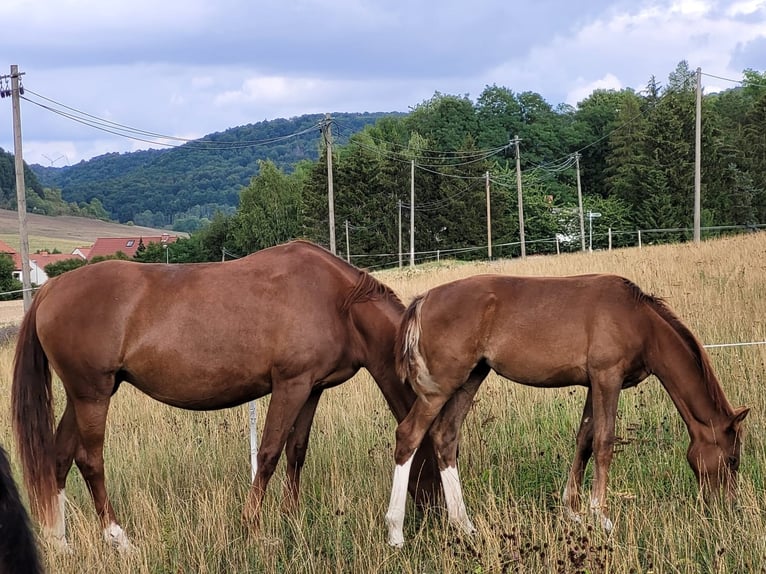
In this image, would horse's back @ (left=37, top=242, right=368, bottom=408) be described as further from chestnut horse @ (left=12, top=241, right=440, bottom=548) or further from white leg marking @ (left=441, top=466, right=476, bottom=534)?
white leg marking @ (left=441, top=466, right=476, bottom=534)

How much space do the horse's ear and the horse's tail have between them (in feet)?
6.25

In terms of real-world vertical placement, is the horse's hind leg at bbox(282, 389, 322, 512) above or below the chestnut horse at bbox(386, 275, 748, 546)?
below

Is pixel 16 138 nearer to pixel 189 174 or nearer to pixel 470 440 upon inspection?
pixel 470 440

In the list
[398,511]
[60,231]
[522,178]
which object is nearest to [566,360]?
[398,511]

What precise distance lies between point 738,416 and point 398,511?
2.10 meters

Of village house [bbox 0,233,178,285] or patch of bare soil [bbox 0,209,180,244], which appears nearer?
village house [bbox 0,233,178,285]

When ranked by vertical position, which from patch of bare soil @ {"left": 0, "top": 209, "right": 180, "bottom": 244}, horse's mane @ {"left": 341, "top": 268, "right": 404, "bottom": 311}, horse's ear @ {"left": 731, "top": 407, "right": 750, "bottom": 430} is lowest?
horse's ear @ {"left": 731, "top": 407, "right": 750, "bottom": 430}

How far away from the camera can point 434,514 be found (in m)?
4.91

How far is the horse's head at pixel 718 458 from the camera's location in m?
4.69

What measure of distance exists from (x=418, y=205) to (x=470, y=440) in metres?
51.6

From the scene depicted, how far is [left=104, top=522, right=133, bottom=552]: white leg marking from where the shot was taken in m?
4.71

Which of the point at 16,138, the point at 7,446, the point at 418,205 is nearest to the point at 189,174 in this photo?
the point at 418,205

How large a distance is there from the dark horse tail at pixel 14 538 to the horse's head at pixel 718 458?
3.95 meters

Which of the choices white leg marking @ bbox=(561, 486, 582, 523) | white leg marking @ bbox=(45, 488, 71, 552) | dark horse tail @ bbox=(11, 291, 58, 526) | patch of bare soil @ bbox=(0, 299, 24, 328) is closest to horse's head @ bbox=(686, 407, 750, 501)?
white leg marking @ bbox=(561, 486, 582, 523)
